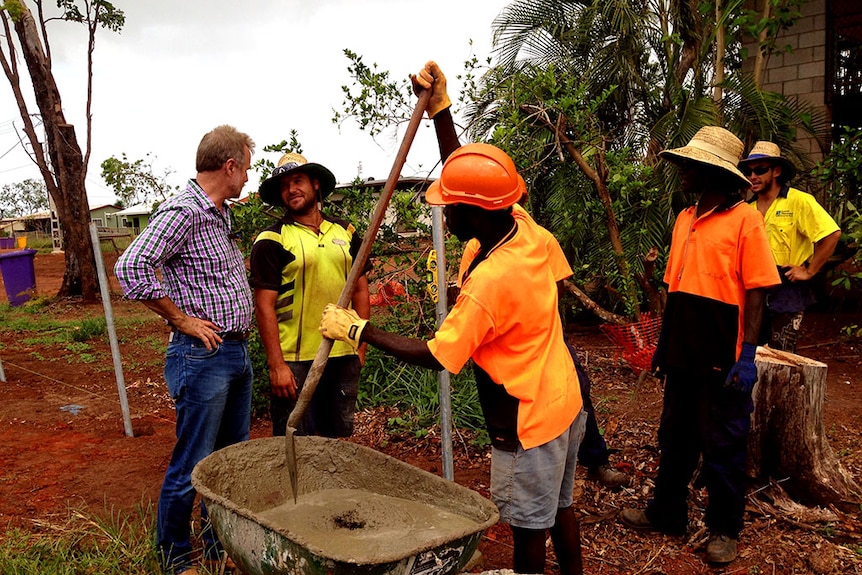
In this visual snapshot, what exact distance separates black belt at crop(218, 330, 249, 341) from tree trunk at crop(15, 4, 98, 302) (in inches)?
427

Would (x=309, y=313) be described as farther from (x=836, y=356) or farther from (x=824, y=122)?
(x=824, y=122)

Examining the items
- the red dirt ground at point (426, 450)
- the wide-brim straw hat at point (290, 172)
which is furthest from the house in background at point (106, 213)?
the wide-brim straw hat at point (290, 172)

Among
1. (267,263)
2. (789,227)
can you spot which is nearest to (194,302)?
(267,263)

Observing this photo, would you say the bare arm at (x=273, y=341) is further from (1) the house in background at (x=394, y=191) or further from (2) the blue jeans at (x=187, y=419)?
(1) the house in background at (x=394, y=191)

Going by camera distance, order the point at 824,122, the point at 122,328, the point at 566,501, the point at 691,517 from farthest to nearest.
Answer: the point at 122,328 < the point at 824,122 < the point at 691,517 < the point at 566,501

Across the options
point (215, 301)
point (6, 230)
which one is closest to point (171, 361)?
point (215, 301)

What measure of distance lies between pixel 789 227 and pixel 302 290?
3.44 metres

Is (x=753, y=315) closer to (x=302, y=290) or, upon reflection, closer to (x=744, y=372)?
(x=744, y=372)

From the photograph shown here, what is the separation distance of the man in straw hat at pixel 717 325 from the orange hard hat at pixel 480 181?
4.03ft

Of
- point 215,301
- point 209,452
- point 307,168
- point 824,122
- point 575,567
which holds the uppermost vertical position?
point 824,122

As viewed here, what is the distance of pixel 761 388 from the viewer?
3557 mm

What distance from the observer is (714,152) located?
3105 mm

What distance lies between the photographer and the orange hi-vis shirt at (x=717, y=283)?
296 cm

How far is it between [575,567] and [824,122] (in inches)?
298
